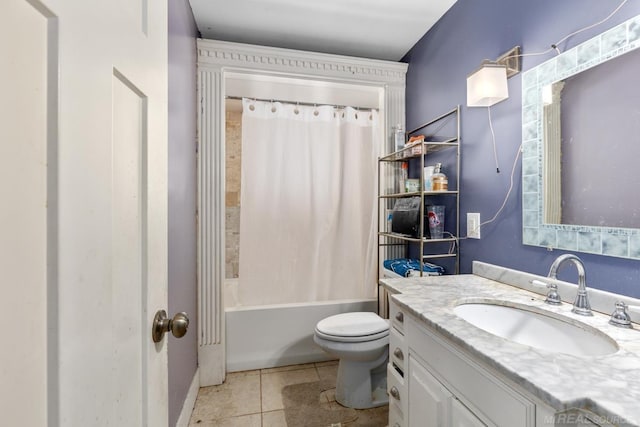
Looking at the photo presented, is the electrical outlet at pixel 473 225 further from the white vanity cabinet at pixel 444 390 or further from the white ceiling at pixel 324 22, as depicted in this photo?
the white ceiling at pixel 324 22

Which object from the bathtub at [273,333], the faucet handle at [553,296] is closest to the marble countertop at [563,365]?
the faucet handle at [553,296]

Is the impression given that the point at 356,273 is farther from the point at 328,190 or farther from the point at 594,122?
the point at 594,122

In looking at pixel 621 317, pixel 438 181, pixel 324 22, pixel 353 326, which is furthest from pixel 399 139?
pixel 621 317

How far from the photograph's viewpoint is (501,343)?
73 centimetres

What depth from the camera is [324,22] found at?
1.85 m

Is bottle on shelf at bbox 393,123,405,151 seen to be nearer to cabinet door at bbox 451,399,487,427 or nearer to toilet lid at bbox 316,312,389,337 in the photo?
toilet lid at bbox 316,312,389,337

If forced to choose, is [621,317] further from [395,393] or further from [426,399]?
[395,393]

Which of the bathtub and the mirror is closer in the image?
the mirror

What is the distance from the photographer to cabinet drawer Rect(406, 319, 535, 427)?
0.62 m

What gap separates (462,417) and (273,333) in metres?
1.56

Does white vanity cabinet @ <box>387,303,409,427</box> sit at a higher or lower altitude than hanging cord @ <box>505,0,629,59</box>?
lower

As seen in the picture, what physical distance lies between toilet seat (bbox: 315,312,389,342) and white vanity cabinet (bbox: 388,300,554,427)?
40 centimetres

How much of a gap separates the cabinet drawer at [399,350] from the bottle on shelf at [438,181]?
82cm

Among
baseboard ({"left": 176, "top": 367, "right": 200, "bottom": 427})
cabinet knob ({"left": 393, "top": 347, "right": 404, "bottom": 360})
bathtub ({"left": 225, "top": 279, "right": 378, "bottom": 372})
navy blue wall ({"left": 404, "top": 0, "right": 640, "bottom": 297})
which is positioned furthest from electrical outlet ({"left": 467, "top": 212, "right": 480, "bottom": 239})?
baseboard ({"left": 176, "top": 367, "right": 200, "bottom": 427})
